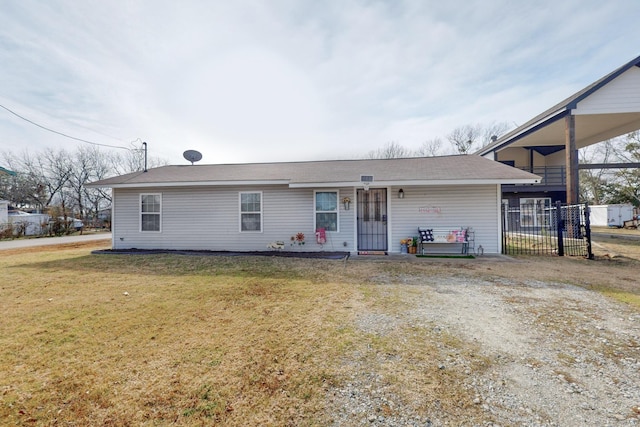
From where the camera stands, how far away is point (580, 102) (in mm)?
11297

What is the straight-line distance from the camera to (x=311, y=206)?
29.8ft

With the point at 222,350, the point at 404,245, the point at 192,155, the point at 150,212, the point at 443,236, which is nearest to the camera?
the point at 222,350

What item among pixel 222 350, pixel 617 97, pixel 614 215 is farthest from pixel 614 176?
pixel 222 350

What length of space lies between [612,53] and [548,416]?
15709 mm

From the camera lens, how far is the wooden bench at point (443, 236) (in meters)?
8.24

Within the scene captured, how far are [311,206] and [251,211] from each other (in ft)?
6.75

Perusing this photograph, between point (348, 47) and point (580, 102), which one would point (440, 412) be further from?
point (580, 102)

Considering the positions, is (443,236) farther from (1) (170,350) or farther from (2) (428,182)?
(1) (170,350)

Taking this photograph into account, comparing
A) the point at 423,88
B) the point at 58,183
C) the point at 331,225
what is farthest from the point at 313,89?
the point at 58,183

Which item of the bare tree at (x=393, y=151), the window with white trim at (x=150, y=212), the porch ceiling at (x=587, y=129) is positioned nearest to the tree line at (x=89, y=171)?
the bare tree at (x=393, y=151)

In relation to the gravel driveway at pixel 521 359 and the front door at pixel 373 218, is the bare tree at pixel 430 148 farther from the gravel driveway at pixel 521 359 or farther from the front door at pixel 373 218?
the gravel driveway at pixel 521 359

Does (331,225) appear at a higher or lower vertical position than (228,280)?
higher

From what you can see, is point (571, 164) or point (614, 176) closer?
point (571, 164)

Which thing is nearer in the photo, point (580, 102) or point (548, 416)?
point (548, 416)
